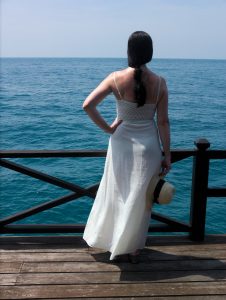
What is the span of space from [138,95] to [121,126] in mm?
365

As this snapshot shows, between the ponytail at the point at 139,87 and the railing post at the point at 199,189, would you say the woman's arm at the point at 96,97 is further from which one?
the railing post at the point at 199,189

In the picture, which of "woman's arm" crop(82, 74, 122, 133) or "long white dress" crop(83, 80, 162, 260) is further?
"long white dress" crop(83, 80, 162, 260)

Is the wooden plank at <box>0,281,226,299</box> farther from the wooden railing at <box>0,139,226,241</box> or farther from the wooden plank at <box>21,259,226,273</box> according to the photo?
the wooden railing at <box>0,139,226,241</box>

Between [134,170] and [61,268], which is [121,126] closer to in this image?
[134,170]

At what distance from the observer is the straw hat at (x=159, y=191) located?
137 inches

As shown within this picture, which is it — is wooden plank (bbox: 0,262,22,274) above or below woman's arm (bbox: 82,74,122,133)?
below

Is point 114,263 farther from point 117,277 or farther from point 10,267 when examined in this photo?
point 10,267

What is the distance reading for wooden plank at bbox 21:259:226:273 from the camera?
3709 mm

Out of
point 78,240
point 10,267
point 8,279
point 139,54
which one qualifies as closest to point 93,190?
point 78,240

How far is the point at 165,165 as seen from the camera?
3.69 metres

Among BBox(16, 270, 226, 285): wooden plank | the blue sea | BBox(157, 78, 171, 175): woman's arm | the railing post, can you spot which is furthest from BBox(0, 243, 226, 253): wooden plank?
the blue sea

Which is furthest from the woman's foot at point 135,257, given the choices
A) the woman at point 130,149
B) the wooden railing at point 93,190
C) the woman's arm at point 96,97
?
the woman's arm at point 96,97

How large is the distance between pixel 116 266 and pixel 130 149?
3.69ft

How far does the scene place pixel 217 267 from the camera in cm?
379
